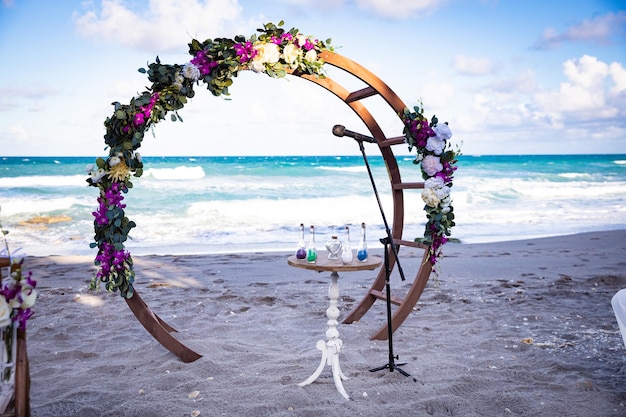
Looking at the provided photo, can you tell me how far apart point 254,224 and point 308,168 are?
49.8 ft

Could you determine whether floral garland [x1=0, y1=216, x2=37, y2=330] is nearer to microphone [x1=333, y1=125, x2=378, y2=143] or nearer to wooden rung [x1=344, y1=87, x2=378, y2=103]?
microphone [x1=333, y1=125, x2=378, y2=143]

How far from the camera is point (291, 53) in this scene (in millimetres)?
3697

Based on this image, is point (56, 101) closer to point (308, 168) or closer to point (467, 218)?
point (308, 168)

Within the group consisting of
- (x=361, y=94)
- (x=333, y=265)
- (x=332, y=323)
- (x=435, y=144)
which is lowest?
(x=332, y=323)

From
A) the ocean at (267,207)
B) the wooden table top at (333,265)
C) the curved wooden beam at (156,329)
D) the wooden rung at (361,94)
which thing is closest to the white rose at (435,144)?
the wooden rung at (361,94)

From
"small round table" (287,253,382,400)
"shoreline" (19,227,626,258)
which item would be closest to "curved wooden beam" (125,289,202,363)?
"small round table" (287,253,382,400)

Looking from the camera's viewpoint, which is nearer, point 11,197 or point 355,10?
point 355,10

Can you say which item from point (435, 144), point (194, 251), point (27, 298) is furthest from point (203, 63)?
point (194, 251)

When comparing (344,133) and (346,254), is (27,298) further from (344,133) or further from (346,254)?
(344,133)

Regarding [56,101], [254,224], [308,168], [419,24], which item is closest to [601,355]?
[254,224]

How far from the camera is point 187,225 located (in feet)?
41.4

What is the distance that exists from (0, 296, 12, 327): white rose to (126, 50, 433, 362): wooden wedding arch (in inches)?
62.1

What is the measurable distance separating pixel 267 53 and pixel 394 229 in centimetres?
188

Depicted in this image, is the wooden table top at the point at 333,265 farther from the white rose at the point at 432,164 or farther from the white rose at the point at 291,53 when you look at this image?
the white rose at the point at 291,53
